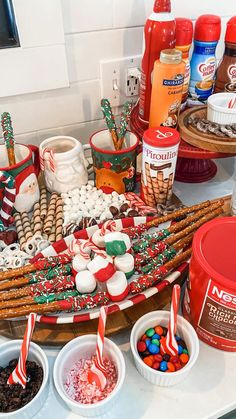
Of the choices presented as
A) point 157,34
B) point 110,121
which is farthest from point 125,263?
point 157,34

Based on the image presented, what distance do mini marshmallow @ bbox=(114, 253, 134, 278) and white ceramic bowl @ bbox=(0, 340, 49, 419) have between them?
0.56 feet

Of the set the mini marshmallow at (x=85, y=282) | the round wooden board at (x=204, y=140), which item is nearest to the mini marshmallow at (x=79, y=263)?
the mini marshmallow at (x=85, y=282)

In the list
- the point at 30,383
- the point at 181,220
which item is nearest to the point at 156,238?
the point at 181,220

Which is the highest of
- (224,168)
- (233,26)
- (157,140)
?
(233,26)

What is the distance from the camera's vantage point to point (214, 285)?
1.65 ft

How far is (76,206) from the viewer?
2.59ft

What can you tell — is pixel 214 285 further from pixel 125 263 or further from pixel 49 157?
pixel 49 157

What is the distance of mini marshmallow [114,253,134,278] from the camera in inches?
23.7

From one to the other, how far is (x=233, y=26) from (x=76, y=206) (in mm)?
530

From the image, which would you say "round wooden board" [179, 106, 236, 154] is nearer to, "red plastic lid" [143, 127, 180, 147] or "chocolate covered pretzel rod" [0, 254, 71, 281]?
"red plastic lid" [143, 127, 180, 147]

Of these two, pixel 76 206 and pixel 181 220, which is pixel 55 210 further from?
pixel 181 220

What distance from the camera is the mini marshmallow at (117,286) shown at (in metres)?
0.57

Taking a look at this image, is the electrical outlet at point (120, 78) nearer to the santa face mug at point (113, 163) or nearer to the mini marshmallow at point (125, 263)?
the santa face mug at point (113, 163)

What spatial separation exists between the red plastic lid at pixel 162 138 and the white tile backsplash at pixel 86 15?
302 millimetres
